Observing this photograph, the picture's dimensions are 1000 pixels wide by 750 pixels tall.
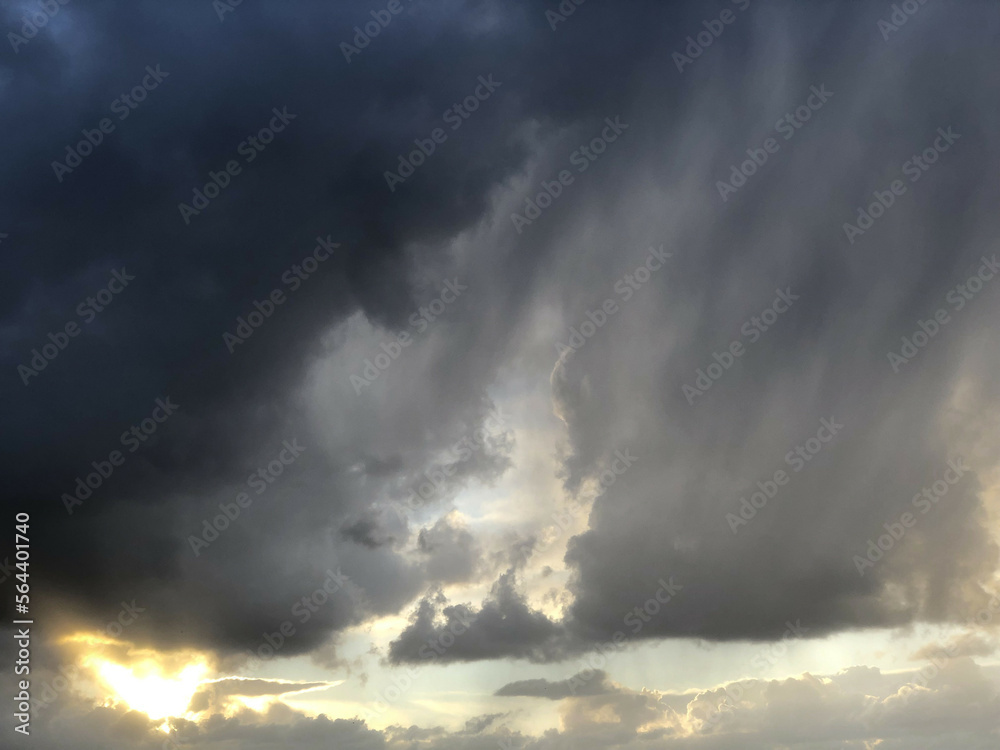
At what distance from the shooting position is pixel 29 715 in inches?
4331

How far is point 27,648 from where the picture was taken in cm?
11075

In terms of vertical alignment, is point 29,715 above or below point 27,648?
below

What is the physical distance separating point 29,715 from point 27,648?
37.8 ft
